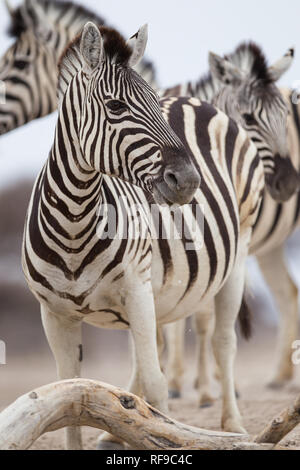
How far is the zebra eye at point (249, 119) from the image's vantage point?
547cm

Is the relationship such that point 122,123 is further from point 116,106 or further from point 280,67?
point 280,67

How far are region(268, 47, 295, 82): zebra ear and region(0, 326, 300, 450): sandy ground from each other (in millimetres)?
2276

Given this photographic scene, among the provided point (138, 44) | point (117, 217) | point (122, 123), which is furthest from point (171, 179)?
point (138, 44)

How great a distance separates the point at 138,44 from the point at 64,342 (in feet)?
4.51

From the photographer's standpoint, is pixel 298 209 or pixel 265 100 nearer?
pixel 265 100

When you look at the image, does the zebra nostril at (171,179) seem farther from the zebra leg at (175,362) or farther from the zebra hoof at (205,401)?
the zebra leg at (175,362)

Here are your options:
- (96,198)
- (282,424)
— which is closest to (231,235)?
(96,198)

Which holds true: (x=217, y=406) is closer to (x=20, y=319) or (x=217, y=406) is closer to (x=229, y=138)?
(x=229, y=138)

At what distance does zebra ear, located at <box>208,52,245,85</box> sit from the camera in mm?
5656

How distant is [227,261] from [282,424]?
1.43m

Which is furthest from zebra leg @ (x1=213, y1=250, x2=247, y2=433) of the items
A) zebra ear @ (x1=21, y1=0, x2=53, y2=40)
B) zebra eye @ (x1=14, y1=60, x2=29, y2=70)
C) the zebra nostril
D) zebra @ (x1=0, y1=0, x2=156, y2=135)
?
zebra ear @ (x1=21, y1=0, x2=53, y2=40)

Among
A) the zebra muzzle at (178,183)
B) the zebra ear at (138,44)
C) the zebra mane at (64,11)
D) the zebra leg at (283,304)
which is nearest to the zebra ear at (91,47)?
the zebra ear at (138,44)

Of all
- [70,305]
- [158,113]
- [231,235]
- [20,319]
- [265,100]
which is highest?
[265,100]

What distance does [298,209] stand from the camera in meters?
6.23
